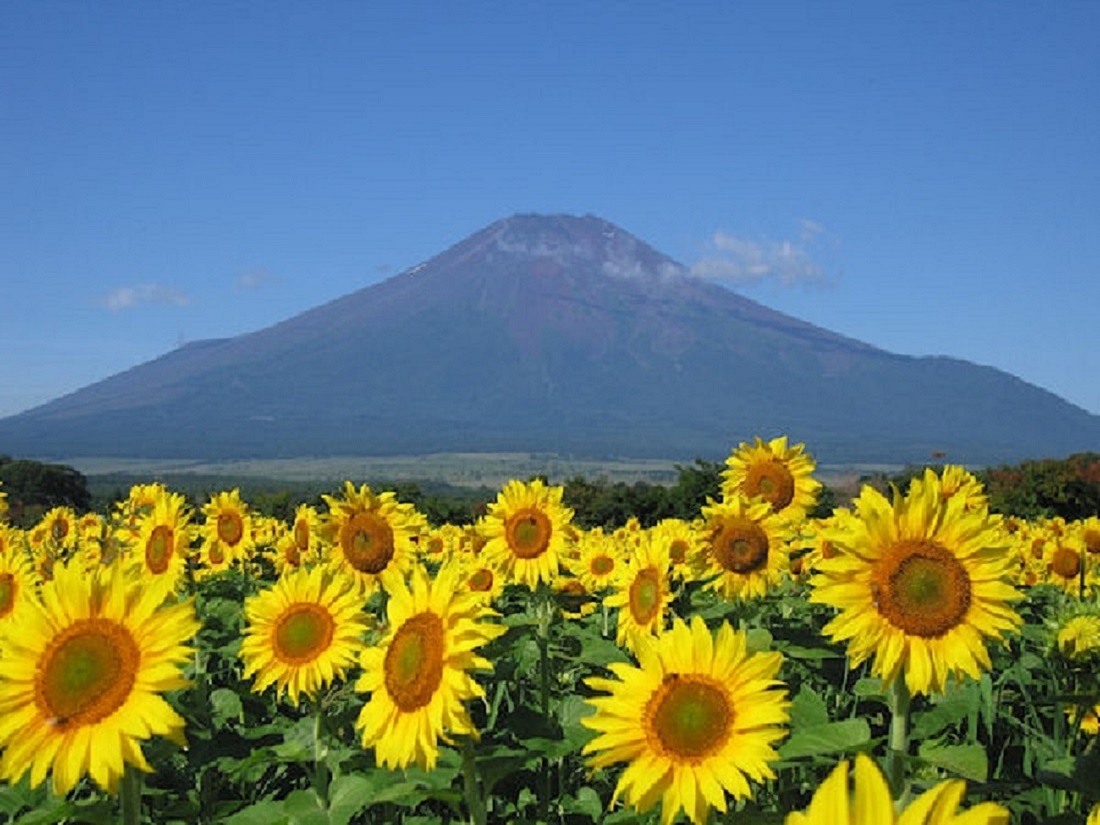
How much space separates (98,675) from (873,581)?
245cm

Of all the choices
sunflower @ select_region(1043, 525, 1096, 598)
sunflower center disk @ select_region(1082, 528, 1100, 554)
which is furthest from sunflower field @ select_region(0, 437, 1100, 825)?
sunflower center disk @ select_region(1082, 528, 1100, 554)

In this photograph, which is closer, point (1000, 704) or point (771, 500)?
point (1000, 704)

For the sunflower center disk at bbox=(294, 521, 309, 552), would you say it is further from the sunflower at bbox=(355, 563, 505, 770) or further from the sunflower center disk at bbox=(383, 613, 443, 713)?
the sunflower center disk at bbox=(383, 613, 443, 713)

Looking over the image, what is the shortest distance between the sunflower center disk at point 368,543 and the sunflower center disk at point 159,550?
1.64 metres

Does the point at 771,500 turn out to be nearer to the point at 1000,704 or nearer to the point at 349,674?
the point at 1000,704

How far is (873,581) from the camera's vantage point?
3783 mm

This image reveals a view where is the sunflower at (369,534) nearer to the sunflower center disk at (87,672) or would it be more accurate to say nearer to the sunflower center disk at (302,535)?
the sunflower center disk at (302,535)

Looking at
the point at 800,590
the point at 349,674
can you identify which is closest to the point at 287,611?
the point at 349,674

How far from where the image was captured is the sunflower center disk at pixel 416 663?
4.12 meters

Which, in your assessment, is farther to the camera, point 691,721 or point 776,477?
point 776,477

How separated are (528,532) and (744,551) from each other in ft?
6.46

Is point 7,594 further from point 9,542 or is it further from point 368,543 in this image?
point 9,542

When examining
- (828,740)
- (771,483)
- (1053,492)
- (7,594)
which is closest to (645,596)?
(771,483)

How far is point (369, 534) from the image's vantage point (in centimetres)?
756
